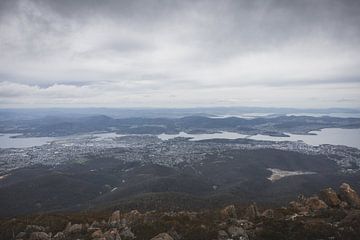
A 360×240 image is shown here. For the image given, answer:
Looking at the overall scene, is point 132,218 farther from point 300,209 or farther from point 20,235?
point 300,209

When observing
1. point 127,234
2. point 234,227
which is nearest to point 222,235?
point 234,227

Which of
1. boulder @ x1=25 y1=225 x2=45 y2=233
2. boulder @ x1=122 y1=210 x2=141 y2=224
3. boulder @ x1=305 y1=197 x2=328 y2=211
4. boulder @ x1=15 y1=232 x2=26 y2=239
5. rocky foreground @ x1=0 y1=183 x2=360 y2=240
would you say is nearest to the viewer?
rocky foreground @ x1=0 y1=183 x2=360 y2=240

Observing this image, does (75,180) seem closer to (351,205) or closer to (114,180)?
(114,180)

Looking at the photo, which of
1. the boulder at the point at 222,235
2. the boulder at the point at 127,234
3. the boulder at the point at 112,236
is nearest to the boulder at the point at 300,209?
the boulder at the point at 222,235

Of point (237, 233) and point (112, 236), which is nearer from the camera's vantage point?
point (237, 233)

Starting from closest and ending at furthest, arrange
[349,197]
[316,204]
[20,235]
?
[20,235]
[316,204]
[349,197]

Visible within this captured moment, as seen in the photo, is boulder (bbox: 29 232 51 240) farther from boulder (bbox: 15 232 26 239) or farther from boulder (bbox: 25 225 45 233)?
boulder (bbox: 25 225 45 233)

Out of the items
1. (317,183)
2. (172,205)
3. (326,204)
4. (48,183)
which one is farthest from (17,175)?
(326,204)

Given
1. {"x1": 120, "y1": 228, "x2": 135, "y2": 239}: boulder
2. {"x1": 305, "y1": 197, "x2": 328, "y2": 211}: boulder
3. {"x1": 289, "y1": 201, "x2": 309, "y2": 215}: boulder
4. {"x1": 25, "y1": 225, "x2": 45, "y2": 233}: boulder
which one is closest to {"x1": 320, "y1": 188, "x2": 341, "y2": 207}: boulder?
{"x1": 305, "y1": 197, "x2": 328, "y2": 211}: boulder

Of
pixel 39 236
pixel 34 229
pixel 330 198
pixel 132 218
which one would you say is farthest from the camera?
pixel 132 218
